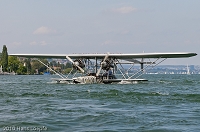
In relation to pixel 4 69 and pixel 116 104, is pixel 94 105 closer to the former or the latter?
pixel 116 104

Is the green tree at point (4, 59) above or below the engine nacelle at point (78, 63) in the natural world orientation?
above

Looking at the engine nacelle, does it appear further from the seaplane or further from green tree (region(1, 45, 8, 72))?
green tree (region(1, 45, 8, 72))

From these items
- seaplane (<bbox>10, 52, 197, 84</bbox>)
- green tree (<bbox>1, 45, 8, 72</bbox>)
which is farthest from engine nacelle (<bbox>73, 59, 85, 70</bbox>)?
green tree (<bbox>1, 45, 8, 72</bbox>)

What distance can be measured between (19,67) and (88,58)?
12523cm

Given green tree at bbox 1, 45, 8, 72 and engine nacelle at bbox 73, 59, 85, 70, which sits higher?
green tree at bbox 1, 45, 8, 72

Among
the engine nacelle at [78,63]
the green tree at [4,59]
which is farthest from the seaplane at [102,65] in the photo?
the green tree at [4,59]

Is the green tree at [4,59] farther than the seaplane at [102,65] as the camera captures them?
Yes

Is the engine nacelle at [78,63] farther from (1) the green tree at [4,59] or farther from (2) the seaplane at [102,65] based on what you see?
(1) the green tree at [4,59]

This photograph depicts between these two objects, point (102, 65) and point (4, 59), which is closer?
point (102, 65)

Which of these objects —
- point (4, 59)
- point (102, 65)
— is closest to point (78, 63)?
point (102, 65)

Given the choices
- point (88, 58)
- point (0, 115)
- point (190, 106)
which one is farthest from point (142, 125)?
point (88, 58)

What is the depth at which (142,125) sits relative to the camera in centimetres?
1351

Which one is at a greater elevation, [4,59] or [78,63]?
[4,59]

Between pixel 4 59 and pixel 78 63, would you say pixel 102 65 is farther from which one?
pixel 4 59
